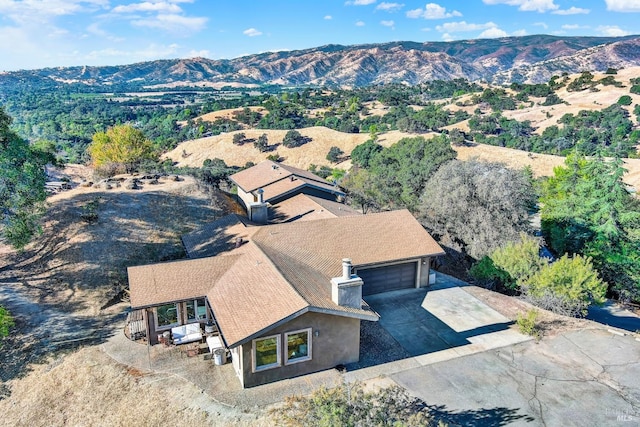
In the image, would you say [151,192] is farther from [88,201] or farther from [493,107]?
[493,107]

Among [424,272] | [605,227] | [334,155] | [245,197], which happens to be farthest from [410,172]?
[334,155]

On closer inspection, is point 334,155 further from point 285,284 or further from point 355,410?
point 355,410

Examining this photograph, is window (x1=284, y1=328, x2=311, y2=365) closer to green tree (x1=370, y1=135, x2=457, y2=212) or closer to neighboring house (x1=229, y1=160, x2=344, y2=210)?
neighboring house (x1=229, y1=160, x2=344, y2=210)

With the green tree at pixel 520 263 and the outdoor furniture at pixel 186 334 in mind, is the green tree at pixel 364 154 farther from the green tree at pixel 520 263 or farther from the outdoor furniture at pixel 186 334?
the outdoor furniture at pixel 186 334

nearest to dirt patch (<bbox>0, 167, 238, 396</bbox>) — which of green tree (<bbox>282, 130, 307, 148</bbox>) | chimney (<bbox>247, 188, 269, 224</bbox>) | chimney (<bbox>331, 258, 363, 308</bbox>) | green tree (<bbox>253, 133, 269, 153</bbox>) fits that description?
chimney (<bbox>247, 188, 269, 224</bbox>)

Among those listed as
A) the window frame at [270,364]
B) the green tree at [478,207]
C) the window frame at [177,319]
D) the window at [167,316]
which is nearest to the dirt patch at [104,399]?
the window frame at [270,364]
